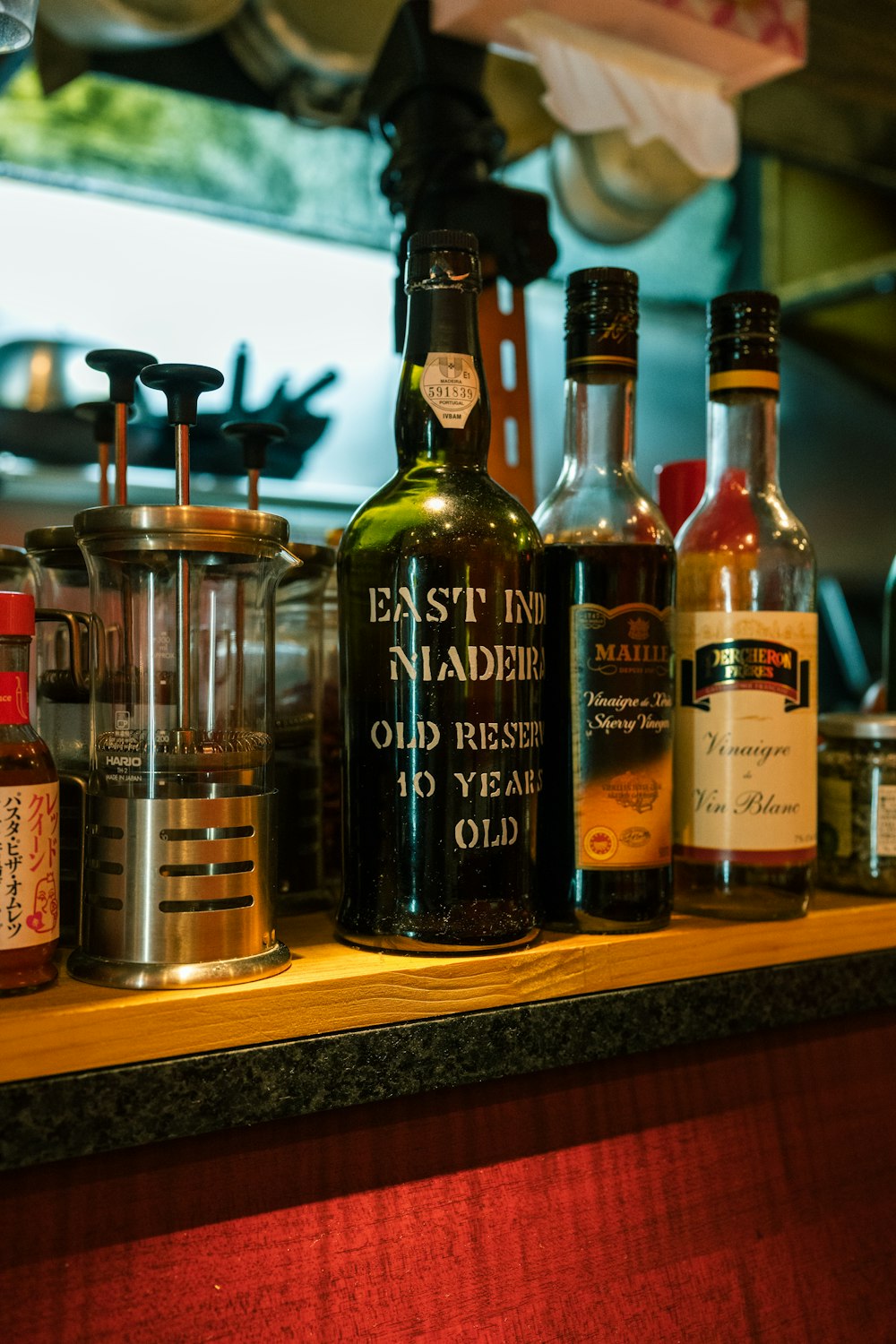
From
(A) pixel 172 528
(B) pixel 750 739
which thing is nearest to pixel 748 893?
(B) pixel 750 739

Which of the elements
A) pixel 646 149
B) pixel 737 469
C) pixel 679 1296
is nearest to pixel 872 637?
pixel 646 149

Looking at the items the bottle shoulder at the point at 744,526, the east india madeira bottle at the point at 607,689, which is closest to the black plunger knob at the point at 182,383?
the east india madeira bottle at the point at 607,689

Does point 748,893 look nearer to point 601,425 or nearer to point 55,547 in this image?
point 601,425

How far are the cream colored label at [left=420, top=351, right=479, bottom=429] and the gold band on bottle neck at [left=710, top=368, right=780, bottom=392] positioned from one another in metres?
0.22

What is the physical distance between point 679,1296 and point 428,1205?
18 centimetres

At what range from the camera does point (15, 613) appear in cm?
57

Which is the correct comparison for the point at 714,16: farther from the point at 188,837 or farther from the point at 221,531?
the point at 188,837

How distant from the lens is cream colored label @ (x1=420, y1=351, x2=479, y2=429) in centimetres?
67

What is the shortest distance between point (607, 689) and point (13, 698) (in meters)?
0.33

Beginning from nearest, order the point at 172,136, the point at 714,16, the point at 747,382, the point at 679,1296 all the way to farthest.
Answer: the point at 679,1296
the point at 747,382
the point at 714,16
the point at 172,136

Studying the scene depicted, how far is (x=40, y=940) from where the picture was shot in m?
0.56

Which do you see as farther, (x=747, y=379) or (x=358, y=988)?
(x=747, y=379)

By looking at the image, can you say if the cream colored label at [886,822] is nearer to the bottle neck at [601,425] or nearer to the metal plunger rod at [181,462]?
the bottle neck at [601,425]

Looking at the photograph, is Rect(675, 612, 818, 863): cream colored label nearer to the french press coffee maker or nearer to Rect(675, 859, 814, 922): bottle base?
Rect(675, 859, 814, 922): bottle base
